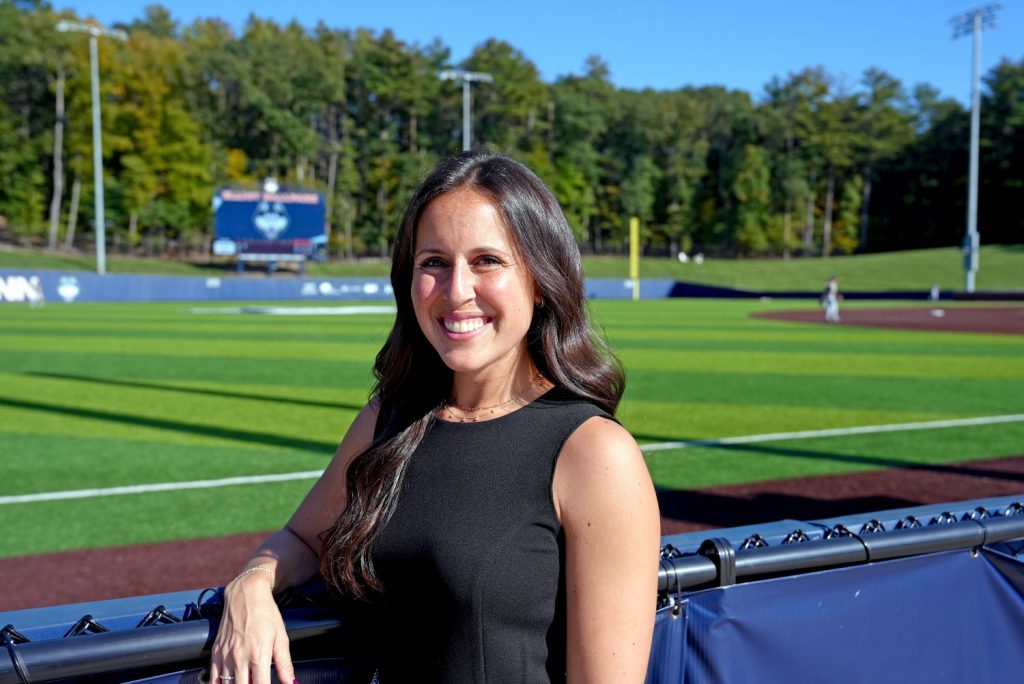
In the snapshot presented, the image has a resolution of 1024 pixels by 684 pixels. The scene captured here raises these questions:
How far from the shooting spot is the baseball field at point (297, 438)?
5887mm

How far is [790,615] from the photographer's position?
7.23ft

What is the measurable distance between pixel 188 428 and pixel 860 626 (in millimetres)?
8353

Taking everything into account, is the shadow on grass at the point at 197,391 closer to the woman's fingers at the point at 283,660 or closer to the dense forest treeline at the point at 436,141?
the woman's fingers at the point at 283,660

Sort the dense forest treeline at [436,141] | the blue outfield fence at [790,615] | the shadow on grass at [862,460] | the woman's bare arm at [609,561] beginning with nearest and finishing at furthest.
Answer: the woman's bare arm at [609,561], the blue outfield fence at [790,615], the shadow on grass at [862,460], the dense forest treeline at [436,141]

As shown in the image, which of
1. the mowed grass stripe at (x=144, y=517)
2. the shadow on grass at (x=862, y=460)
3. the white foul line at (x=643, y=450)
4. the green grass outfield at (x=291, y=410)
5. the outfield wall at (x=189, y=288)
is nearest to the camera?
the mowed grass stripe at (x=144, y=517)

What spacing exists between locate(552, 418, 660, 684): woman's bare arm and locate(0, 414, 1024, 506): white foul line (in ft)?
10.5

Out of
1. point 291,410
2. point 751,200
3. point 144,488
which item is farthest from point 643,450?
point 751,200

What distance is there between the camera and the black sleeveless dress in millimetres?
1691

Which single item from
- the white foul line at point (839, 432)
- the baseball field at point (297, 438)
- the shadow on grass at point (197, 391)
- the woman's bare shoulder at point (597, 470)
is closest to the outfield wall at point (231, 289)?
the baseball field at point (297, 438)

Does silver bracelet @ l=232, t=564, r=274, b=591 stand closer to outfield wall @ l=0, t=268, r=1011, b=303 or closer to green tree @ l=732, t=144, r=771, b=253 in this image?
outfield wall @ l=0, t=268, r=1011, b=303

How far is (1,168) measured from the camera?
6262cm

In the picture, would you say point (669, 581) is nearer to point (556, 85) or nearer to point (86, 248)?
point (86, 248)

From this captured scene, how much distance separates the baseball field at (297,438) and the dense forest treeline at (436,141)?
5233 centimetres

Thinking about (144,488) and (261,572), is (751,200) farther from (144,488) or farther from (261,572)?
(261,572)
